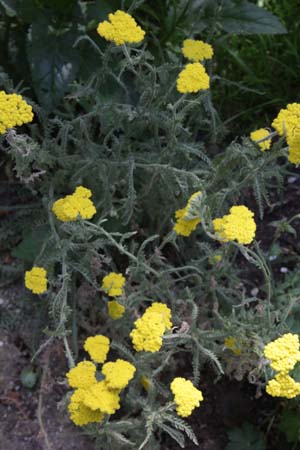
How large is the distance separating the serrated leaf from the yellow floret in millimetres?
480

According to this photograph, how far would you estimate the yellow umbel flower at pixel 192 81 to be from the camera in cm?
142

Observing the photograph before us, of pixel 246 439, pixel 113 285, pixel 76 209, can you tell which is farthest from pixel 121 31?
pixel 246 439

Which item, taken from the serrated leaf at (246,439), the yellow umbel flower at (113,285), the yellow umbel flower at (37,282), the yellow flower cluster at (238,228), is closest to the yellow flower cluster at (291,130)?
the yellow flower cluster at (238,228)

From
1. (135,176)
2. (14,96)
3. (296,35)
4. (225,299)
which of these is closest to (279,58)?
(296,35)

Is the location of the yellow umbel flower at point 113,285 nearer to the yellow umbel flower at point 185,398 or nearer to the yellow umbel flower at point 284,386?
the yellow umbel flower at point 185,398

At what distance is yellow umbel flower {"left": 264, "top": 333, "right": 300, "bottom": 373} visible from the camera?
119 centimetres

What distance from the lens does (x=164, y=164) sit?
1.58 metres

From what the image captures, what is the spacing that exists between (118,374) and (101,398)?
0.18 ft

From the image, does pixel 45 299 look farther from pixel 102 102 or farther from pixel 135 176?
pixel 102 102

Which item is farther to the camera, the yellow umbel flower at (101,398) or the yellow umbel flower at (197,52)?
the yellow umbel flower at (197,52)

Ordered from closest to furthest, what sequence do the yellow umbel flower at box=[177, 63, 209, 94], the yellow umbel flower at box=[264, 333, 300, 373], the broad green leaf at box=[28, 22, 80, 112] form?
the yellow umbel flower at box=[264, 333, 300, 373] < the yellow umbel flower at box=[177, 63, 209, 94] < the broad green leaf at box=[28, 22, 80, 112]

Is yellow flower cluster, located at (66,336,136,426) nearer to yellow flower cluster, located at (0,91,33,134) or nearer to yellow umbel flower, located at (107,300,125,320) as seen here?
yellow umbel flower, located at (107,300,125,320)

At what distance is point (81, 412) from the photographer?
4.17 feet

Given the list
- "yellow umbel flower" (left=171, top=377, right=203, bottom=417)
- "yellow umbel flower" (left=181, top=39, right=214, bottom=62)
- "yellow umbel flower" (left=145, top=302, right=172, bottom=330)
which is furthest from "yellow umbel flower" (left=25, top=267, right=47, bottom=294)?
"yellow umbel flower" (left=181, top=39, right=214, bottom=62)
